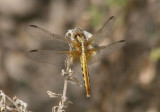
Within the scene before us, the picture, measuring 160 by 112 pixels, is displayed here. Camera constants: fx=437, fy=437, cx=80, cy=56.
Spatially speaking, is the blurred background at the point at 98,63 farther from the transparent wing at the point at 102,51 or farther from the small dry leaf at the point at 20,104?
the small dry leaf at the point at 20,104

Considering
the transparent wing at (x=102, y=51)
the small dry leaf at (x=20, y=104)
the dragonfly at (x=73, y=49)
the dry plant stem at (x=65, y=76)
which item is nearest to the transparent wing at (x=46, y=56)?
the dragonfly at (x=73, y=49)

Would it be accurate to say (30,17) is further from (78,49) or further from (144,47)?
(78,49)

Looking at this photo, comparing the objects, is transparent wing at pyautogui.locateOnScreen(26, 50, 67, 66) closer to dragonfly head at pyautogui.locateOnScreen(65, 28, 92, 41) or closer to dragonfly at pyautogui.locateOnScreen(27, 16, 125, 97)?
dragonfly at pyautogui.locateOnScreen(27, 16, 125, 97)

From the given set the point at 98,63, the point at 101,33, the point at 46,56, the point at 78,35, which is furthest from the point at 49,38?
the point at 98,63

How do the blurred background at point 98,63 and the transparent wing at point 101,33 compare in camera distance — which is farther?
the blurred background at point 98,63

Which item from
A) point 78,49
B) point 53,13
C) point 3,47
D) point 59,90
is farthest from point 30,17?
point 78,49

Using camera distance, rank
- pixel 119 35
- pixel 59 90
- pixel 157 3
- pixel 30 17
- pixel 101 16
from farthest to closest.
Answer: pixel 30 17 < pixel 59 90 < pixel 101 16 < pixel 119 35 < pixel 157 3

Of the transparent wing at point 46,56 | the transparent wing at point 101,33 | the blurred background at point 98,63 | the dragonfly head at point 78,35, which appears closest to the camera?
the dragonfly head at point 78,35
